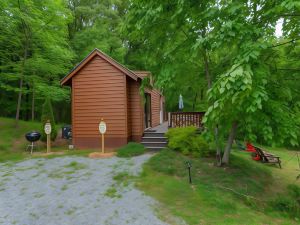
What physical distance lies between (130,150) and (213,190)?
4.78 meters

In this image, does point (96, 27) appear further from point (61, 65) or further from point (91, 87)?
point (91, 87)

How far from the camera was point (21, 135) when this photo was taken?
45.7ft

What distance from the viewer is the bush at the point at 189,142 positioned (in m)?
9.68

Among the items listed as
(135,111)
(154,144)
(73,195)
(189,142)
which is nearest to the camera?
(73,195)

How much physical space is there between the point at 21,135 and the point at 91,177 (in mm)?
8637

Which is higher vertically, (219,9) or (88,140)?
(219,9)

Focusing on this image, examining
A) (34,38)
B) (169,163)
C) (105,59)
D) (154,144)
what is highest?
(34,38)

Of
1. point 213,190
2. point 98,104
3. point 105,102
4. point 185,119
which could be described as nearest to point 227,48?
point 213,190

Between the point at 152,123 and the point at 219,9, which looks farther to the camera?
the point at 152,123

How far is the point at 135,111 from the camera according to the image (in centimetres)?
1264

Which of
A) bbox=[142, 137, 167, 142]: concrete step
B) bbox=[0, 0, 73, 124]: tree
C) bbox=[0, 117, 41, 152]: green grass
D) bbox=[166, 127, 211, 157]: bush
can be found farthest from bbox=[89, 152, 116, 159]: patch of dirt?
bbox=[0, 0, 73, 124]: tree

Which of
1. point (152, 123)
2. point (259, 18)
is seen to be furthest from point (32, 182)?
point (152, 123)

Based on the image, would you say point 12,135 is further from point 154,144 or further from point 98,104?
point 154,144

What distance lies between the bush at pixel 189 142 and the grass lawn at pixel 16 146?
3.96 m
